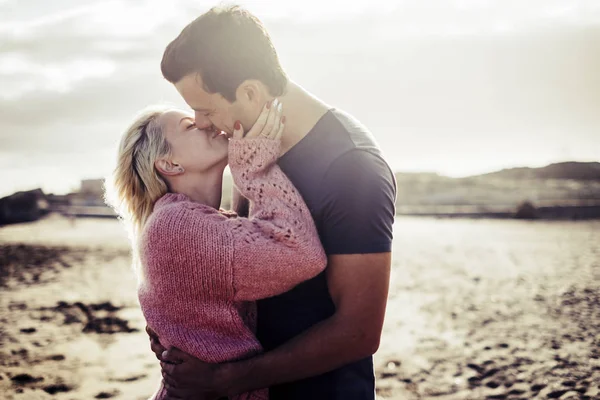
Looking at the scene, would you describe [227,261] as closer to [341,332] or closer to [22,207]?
[341,332]

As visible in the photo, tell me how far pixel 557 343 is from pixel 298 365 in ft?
22.3

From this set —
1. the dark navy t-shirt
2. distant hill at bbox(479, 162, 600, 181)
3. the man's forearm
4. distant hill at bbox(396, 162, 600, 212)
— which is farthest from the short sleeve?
distant hill at bbox(479, 162, 600, 181)

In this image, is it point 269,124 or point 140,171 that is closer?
point 269,124

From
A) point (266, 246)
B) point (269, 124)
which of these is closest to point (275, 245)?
point (266, 246)

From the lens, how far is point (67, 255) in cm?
1479

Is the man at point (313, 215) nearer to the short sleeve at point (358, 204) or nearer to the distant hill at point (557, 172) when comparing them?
the short sleeve at point (358, 204)

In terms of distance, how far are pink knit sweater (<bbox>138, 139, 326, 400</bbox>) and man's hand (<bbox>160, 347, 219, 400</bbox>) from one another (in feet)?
0.11

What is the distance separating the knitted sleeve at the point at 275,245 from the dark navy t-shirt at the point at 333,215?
56 mm

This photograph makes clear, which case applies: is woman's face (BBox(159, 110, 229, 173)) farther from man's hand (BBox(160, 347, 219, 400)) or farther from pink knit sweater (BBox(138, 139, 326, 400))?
man's hand (BBox(160, 347, 219, 400))

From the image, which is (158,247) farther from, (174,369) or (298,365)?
(298,365)

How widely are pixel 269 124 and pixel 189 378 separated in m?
0.94

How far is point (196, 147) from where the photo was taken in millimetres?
2297

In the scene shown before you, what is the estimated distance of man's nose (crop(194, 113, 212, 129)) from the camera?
2.23 m

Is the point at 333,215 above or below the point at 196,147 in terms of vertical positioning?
below
